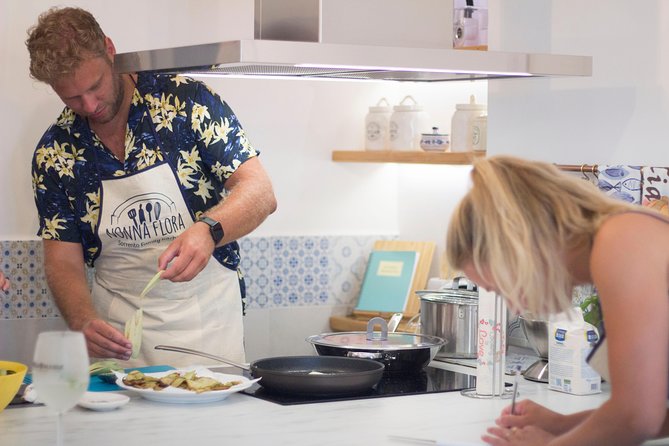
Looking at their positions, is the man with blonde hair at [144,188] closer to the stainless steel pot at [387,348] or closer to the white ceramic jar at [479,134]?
the stainless steel pot at [387,348]

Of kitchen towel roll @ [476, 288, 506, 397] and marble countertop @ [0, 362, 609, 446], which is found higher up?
kitchen towel roll @ [476, 288, 506, 397]

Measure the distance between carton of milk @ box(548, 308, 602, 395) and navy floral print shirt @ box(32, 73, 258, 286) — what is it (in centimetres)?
110

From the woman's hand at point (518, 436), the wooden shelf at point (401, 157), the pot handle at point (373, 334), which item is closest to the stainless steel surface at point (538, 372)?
the pot handle at point (373, 334)

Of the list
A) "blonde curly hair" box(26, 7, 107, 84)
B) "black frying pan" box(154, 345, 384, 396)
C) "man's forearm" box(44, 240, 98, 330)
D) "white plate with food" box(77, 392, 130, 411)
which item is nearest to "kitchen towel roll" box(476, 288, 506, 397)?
"black frying pan" box(154, 345, 384, 396)

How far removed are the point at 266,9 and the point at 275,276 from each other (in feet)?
6.17

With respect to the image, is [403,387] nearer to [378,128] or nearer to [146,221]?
[146,221]

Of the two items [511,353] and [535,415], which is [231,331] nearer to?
[511,353]

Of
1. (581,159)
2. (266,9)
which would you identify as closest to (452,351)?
(581,159)

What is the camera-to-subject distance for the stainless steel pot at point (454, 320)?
2875 mm

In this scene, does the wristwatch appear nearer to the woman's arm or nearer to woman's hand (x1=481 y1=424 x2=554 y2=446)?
woman's hand (x1=481 y1=424 x2=554 y2=446)

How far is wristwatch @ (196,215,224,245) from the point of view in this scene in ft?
9.12

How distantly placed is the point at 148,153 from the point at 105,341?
2.12 feet

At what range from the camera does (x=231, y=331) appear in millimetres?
3230

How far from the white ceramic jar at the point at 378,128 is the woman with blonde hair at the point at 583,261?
2.50 meters
